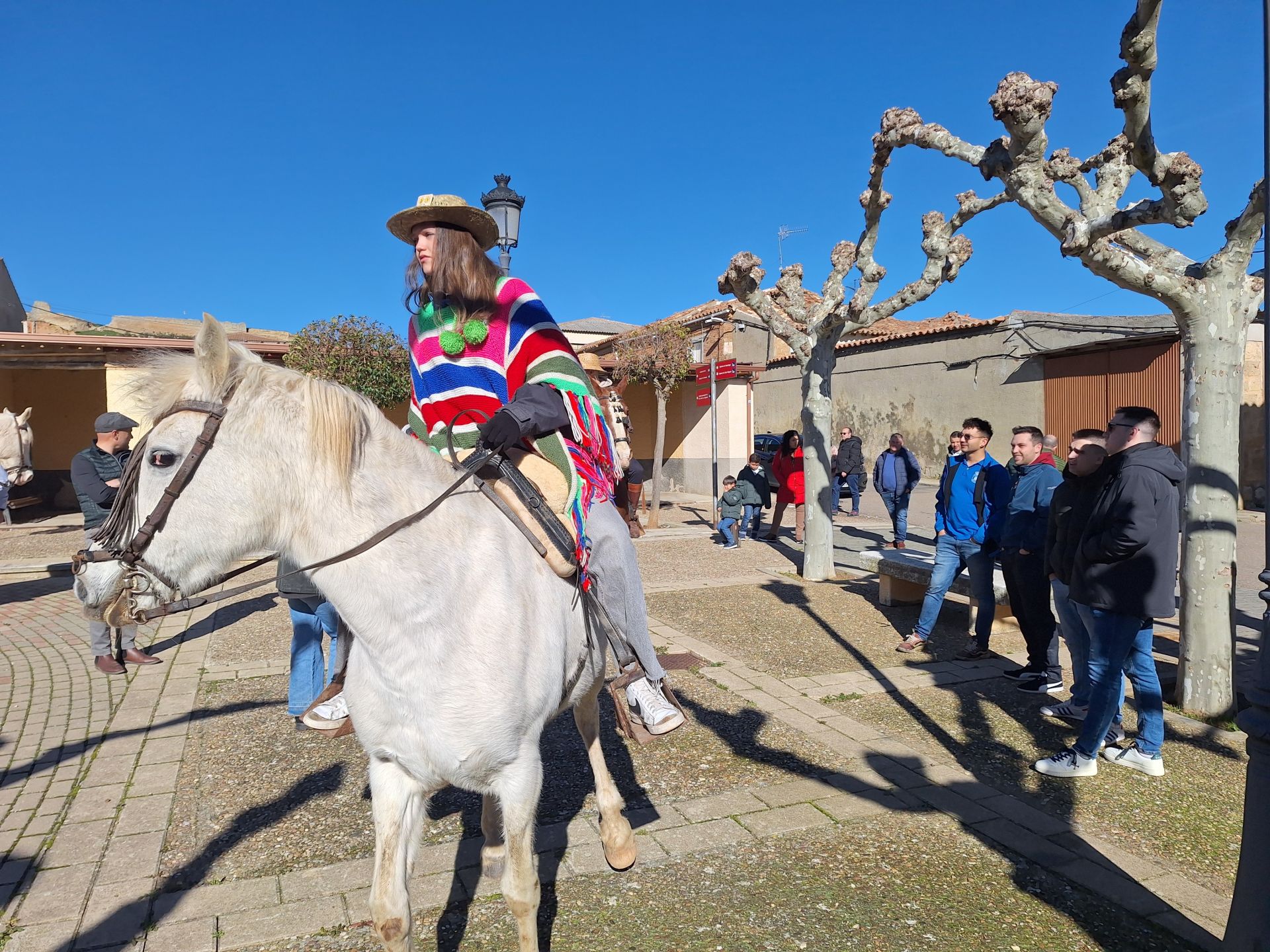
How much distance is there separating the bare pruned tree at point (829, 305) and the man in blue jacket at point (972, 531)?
291 centimetres

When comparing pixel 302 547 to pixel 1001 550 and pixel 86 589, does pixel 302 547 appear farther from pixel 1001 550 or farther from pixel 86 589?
pixel 1001 550

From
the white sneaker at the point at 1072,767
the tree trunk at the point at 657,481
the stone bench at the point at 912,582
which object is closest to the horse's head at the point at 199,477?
the white sneaker at the point at 1072,767

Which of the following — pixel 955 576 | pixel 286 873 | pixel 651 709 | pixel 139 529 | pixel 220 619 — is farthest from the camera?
pixel 220 619

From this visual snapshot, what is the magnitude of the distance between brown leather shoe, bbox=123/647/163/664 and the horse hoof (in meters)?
5.45

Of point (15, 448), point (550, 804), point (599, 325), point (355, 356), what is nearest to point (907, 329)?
point (599, 325)

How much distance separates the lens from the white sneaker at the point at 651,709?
128 inches

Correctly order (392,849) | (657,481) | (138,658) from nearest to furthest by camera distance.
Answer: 1. (392,849)
2. (138,658)
3. (657,481)

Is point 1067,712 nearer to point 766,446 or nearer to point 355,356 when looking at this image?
point 355,356

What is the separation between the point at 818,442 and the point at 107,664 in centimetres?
786

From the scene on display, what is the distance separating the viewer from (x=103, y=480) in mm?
6617

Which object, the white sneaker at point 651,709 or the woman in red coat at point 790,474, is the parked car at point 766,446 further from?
the white sneaker at point 651,709

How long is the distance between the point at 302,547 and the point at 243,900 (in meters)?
1.99

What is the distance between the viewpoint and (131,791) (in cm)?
428

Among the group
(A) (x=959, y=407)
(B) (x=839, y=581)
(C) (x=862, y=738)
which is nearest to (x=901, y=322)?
(A) (x=959, y=407)
